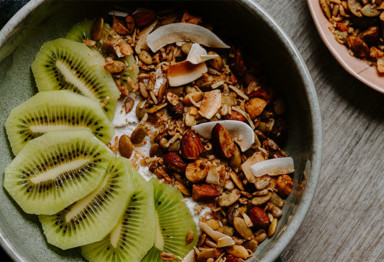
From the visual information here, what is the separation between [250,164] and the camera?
96cm

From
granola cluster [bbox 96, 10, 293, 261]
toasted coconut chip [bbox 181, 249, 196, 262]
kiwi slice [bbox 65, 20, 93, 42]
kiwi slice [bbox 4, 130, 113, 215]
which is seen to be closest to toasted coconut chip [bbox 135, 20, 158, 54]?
granola cluster [bbox 96, 10, 293, 261]

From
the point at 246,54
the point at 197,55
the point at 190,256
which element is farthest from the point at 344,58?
the point at 190,256

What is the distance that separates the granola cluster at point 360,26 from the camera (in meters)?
0.99

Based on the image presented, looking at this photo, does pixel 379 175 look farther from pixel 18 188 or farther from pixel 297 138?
pixel 18 188

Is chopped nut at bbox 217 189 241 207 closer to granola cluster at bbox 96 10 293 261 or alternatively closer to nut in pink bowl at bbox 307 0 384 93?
granola cluster at bbox 96 10 293 261

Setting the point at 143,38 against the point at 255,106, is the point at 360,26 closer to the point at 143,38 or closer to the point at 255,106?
the point at 255,106

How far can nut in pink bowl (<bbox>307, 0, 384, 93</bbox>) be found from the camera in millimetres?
966

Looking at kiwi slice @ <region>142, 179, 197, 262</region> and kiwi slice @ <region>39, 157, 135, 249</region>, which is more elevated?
kiwi slice @ <region>39, 157, 135, 249</region>

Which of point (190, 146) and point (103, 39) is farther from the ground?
point (103, 39)

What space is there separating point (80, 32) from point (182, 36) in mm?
214

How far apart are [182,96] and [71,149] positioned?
0.82 ft

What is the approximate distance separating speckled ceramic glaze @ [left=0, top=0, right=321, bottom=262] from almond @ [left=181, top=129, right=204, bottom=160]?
19cm

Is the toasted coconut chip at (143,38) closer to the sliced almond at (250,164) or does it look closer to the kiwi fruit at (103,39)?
the kiwi fruit at (103,39)

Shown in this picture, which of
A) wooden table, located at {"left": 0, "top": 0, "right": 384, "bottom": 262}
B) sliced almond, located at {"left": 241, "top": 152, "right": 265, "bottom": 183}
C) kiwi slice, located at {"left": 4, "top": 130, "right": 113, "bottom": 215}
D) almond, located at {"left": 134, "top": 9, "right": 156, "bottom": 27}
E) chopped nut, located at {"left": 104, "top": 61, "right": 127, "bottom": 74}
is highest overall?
almond, located at {"left": 134, "top": 9, "right": 156, "bottom": 27}
